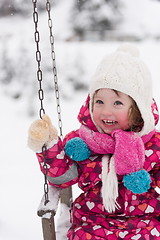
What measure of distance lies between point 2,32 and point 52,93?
5.34ft

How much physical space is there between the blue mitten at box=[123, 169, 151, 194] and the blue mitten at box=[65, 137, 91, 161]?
0.18 meters

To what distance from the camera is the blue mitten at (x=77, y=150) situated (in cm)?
140

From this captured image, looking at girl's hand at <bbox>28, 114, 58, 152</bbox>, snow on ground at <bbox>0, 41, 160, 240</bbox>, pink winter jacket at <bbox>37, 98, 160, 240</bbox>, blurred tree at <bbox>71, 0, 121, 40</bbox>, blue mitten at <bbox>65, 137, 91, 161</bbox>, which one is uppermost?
blurred tree at <bbox>71, 0, 121, 40</bbox>

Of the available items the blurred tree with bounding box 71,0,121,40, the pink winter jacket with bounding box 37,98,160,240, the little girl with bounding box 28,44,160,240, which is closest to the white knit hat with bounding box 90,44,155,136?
the little girl with bounding box 28,44,160,240

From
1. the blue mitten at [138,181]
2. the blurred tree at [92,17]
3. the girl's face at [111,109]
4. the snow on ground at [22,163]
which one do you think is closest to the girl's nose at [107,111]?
the girl's face at [111,109]

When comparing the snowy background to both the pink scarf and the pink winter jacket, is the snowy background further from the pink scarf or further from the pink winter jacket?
the pink scarf

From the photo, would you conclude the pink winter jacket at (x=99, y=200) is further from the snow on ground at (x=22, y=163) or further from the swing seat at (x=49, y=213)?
the snow on ground at (x=22, y=163)

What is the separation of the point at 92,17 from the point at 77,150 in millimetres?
4428

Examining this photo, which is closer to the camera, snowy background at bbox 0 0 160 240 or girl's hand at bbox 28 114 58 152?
girl's hand at bbox 28 114 58 152

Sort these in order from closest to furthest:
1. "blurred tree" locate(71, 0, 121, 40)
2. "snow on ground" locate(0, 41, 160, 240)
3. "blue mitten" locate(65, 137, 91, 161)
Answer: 1. "blue mitten" locate(65, 137, 91, 161)
2. "snow on ground" locate(0, 41, 160, 240)
3. "blurred tree" locate(71, 0, 121, 40)

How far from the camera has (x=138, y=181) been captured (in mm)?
1306

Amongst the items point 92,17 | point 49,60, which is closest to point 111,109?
point 49,60

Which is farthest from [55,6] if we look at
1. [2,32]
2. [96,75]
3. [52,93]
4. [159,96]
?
[96,75]

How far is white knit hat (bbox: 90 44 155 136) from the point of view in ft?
4.28
